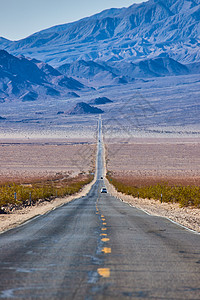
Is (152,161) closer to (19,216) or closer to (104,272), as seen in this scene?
(19,216)

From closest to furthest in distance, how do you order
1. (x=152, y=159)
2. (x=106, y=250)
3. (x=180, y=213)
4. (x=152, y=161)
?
(x=106, y=250) < (x=180, y=213) < (x=152, y=161) < (x=152, y=159)

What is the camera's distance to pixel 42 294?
19.8ft

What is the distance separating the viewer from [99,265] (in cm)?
779

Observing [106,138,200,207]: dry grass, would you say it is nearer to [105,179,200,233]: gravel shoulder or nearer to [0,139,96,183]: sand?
[0,139,96,183]: sand

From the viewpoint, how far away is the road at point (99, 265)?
6215mm

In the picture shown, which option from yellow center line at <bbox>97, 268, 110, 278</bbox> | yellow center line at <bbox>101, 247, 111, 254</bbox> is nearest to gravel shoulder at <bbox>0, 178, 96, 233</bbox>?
yellow center line at <bbox>101, 247, 111, 254</bbox>

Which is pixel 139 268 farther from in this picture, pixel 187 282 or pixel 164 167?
pixel 164 167

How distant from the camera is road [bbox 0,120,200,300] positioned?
20.4 ft

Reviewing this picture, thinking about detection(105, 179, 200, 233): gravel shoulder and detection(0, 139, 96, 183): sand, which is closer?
detection(105, 179, 200, 233): gravel shoulder

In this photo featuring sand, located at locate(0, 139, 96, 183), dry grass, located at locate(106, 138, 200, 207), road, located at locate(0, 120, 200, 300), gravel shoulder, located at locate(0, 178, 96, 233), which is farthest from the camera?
sand, located at locate(0, 139, 96, 183)

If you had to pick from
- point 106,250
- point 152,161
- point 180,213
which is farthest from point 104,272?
point 152,161

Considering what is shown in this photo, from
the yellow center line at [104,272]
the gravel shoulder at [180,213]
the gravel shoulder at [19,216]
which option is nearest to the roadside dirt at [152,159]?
the gravel shoulder at [180,213]

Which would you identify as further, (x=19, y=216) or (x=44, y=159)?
(x=44, y=159)

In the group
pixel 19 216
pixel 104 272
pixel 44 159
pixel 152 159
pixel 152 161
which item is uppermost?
pixel 152 159
